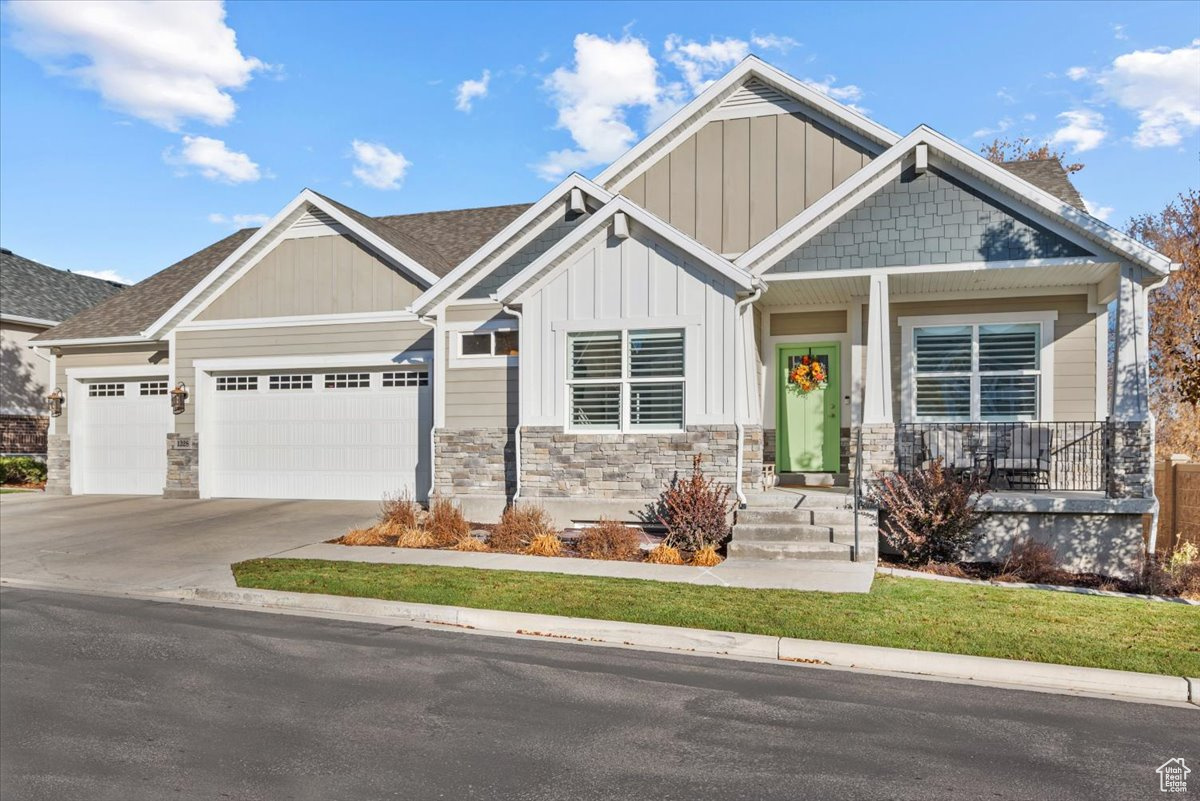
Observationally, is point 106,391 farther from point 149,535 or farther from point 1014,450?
point 1014,450

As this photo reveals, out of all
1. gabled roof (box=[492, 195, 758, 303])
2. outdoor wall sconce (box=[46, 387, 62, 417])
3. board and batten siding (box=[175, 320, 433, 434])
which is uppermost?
gabled roof (box=[492, 195, 758, 303])

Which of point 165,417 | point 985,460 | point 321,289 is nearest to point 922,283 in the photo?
point 985,460

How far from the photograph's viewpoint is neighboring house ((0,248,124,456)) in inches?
953

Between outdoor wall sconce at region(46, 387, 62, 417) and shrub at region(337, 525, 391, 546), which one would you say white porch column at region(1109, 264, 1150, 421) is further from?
outdoor wall sconce at region(46, 387, 62, 417)

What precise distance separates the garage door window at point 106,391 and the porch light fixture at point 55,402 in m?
0.62

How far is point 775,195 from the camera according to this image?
14234 mm

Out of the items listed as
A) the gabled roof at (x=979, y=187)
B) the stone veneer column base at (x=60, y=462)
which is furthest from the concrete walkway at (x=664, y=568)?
the stone veneer column base at (x=60, y=462)

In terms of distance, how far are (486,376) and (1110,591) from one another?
9.68 metres

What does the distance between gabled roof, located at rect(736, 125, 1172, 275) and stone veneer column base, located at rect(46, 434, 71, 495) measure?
16.1m

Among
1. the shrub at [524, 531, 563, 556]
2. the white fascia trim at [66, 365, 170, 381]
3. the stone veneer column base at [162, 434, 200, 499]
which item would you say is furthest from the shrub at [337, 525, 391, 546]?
the white fascia trim at [66, 365, 170, 381]

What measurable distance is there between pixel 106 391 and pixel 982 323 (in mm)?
18402

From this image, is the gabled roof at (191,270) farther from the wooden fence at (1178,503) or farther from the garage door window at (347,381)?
the wooden fence at (1178,503)

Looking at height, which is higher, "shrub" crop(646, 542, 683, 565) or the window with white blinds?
the window with white blinds

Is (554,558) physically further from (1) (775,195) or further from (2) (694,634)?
(1) (775,195)
